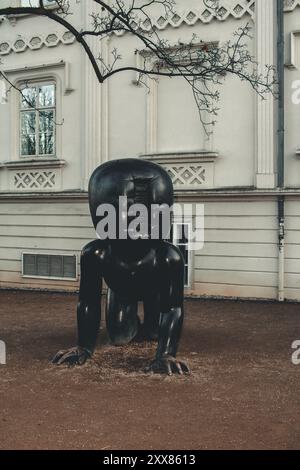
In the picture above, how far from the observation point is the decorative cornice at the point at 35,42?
12.5 metres

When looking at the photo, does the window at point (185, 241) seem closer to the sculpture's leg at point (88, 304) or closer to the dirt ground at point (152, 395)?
the dirt ground at point (152, 395)

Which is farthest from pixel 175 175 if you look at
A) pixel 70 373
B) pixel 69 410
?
pixel 69 410

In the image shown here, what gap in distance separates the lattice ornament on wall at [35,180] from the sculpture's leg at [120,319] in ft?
22.5

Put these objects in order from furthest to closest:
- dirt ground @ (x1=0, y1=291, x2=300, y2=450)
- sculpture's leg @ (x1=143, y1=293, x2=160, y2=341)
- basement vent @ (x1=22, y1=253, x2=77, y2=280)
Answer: basement vent @ (x1=22, y1=253, x2=77, y2=280)
sculpture's leg @ (x1=143, y1=293, x2=160, y2=341)
dirt ground @ (x1=0, y1=291, x2=300, y2=450)

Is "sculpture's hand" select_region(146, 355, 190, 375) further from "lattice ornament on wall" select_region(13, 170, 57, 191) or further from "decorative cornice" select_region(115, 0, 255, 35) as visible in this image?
"lattice ornament on wall" select_region(13, 170, 57, 191)

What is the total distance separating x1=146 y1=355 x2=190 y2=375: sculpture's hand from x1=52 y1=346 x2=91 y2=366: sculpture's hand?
71cm

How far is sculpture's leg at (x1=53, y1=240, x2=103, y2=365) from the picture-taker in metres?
5.66

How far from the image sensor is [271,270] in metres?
10.5

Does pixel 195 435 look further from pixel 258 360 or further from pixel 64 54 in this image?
pixel 64 54

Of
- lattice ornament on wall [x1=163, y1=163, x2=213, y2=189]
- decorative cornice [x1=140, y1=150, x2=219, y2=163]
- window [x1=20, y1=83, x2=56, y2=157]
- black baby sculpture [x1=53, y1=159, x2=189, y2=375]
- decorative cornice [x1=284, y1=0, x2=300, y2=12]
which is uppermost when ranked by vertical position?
decorative cornice [x1=284, y1=0, x2=300, y2=12]

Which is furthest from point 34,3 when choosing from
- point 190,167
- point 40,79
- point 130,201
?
point 130,201

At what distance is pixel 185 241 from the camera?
11.5 m

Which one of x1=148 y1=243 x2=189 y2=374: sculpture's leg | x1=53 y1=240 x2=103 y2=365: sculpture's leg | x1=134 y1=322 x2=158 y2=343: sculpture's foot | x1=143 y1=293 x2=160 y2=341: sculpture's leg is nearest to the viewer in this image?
x1=148 y1=243 x2=189 y2=374: sculpture's leg

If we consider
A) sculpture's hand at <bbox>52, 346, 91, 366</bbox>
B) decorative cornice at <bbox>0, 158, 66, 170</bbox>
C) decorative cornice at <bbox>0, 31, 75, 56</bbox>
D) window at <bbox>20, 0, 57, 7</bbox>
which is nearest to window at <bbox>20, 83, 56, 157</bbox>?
decorative cornice at <bbox>0, 158, 66, 170</bbox>
